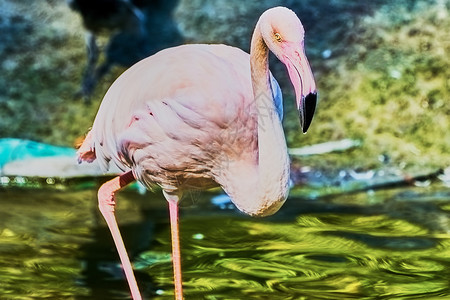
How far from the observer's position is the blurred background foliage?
718 cm

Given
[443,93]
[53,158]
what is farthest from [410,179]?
[53,158]

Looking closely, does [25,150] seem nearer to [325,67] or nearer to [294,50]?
[325,67]

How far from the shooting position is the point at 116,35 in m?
8.38

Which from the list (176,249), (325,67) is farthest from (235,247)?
(325,67)

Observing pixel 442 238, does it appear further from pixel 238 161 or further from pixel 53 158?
pixel 53 158

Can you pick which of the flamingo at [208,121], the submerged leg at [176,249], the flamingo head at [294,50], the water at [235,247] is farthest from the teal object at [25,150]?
the flamingo head at [294,50]

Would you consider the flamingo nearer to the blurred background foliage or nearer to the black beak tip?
the black beak tip

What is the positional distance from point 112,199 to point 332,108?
3.20 metres

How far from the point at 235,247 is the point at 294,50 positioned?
2.16 metres

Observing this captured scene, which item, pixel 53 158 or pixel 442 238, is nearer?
pixel 442 238

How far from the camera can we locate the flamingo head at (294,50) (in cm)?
335

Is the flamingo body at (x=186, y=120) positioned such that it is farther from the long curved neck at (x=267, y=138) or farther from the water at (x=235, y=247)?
the water at (x=235, y=247)

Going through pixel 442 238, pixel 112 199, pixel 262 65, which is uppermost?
pixel 262 65

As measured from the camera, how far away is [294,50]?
3424 mm
